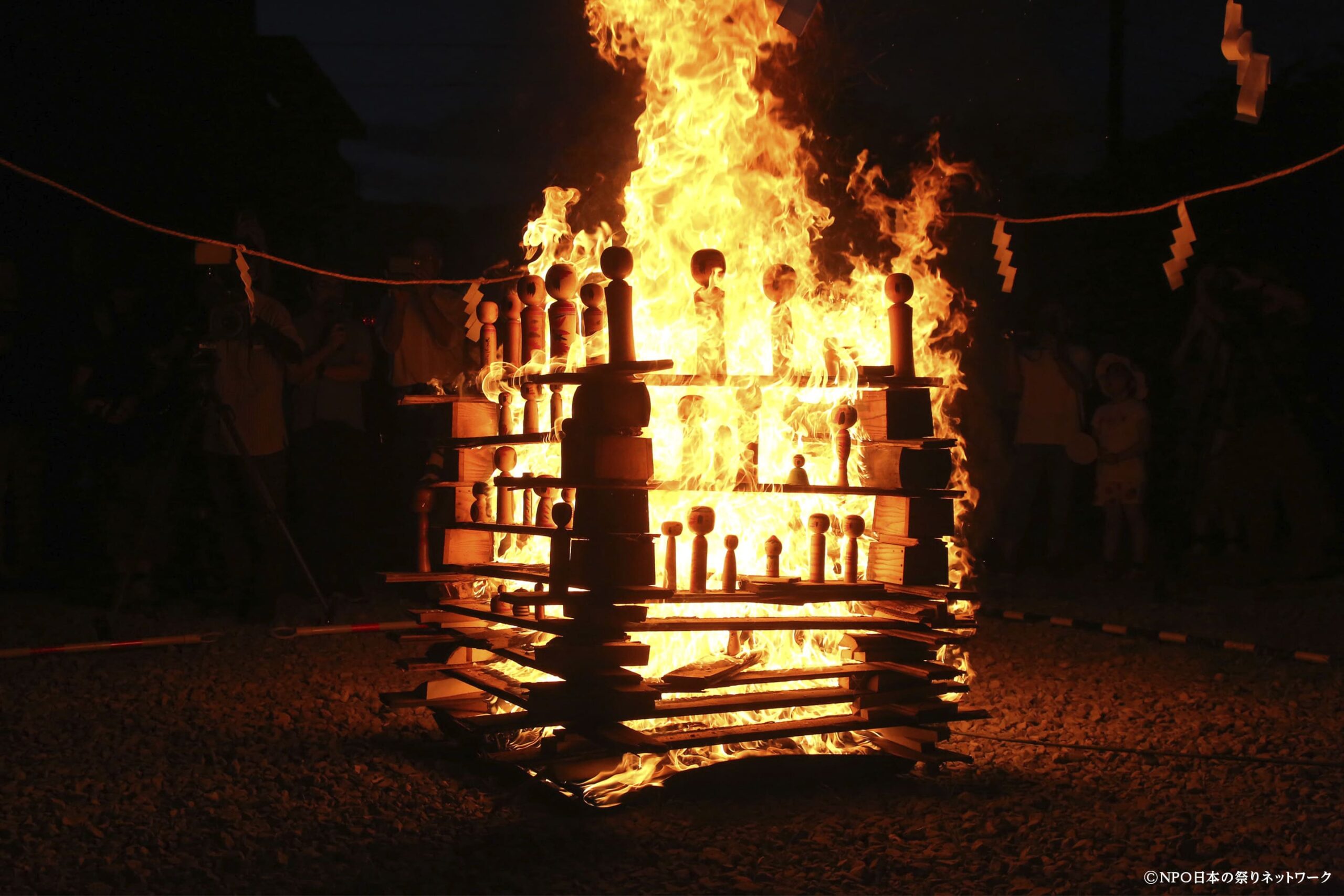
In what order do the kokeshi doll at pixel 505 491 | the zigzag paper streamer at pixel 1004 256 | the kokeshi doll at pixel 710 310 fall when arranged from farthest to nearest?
1. the zigzag paper streamer at pixel 1004 256
2. the kokeshi doll at pixel 505 491
3. the kokeshi doll at pixel 710 310

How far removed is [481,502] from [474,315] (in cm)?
92

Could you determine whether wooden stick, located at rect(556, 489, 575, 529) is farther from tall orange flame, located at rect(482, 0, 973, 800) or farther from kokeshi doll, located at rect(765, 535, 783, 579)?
kokeshi doll, located at rect(765, 535, 783, 579)

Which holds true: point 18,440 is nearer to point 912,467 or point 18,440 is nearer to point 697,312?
point 697,312

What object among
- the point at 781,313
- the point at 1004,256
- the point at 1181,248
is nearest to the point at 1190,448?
the point at 1004,256

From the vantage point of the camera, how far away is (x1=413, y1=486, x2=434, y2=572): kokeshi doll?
5.64 metres

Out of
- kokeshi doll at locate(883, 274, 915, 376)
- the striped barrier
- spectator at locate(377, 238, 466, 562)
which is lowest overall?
the striped barrier

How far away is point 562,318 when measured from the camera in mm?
4922

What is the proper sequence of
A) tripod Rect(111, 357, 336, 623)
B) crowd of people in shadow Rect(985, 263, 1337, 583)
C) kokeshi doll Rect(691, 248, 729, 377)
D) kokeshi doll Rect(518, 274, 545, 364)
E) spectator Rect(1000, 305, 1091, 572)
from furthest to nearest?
spectator Rect(1000, 305, 1091, 572)
crowd of people in shadow Rect(985, 263, 1337, 583)
tripod Rect(111, 357, 336, 623)
kokeshi doll Rect(518, 274, 545, 364)
kokeshi doll Rect(691, 248, 729, 377)

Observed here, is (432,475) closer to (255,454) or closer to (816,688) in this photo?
(816,688)

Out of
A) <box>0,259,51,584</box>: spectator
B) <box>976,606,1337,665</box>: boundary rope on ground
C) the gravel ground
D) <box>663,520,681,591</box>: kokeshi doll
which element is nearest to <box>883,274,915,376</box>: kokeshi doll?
<box>663,520,681,591</box>: kokeshi doll

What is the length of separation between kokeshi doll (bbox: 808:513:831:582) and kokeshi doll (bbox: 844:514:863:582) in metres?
0.09

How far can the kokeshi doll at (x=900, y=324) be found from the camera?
4.97m

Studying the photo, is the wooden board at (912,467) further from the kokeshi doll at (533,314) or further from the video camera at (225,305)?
the video camera at (225,305)

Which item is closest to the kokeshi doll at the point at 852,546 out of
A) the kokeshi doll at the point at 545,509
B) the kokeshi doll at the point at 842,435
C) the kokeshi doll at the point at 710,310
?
the kokeshi doll at the point at 842,435
